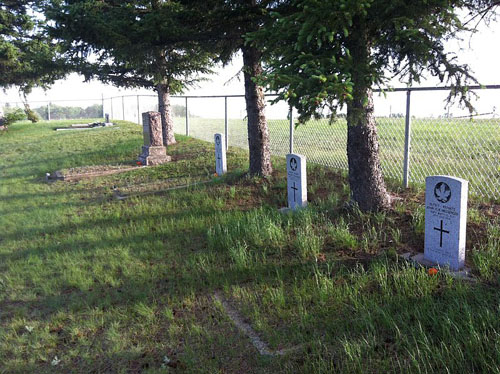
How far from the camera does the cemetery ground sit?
3.22m

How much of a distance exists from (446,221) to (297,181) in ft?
8.57

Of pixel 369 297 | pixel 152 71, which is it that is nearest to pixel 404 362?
pixel 369 297

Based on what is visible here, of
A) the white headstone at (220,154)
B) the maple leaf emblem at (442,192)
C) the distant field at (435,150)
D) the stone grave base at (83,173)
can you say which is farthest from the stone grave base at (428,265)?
the stone grave base at (83,173)

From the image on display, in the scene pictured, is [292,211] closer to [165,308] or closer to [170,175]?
[165,308]

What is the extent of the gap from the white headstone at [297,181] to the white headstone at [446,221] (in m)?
2.21

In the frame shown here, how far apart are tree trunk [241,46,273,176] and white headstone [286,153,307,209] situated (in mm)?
2020

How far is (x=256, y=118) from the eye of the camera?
28.4 ft

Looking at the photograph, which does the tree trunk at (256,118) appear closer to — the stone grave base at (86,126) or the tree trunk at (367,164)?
the tree trunk at (367,164)

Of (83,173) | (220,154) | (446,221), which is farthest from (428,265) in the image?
(83,173)

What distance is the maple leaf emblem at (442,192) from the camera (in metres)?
4.33

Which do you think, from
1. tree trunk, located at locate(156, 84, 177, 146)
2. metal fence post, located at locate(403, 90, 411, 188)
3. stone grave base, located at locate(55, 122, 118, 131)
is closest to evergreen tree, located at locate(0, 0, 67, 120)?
stone grave base, located at locate(55, 122, 118, 131)

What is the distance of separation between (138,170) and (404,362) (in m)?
10.1

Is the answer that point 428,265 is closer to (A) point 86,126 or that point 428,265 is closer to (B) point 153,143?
(B) point 153,143

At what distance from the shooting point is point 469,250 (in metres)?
4.59
